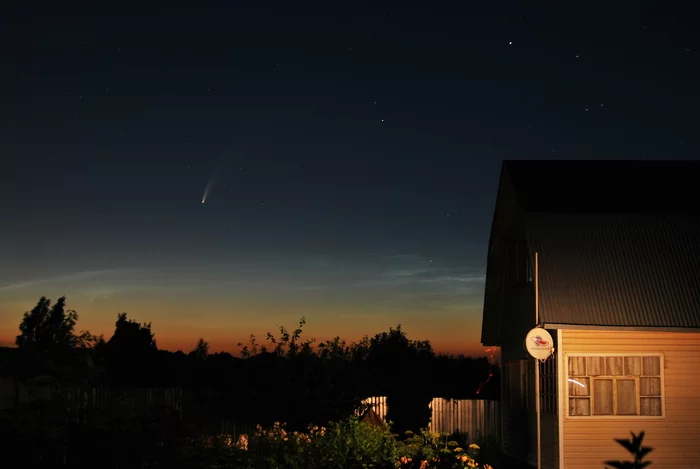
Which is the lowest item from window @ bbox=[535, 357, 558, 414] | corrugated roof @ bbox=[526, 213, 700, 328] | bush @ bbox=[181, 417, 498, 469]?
bush @ bbox=[181, 417, 498, 469]

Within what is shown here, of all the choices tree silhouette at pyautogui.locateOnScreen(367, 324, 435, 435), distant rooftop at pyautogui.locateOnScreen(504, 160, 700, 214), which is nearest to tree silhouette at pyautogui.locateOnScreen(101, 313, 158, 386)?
tree silhouette at pyautogui.locateOnScreen(367, 324, 435, 435)

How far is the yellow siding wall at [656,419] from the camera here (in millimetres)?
18641

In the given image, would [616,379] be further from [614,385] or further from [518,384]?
[518,384]

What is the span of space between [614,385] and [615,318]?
167 cm

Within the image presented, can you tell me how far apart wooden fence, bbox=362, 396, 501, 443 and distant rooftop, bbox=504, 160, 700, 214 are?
804cm

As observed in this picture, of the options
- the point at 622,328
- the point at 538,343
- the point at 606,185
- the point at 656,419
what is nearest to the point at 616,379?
the point at 656,419

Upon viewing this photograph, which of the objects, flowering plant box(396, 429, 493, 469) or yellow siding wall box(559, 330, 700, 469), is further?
yellow siding wall box(559, 330, 700, 469)

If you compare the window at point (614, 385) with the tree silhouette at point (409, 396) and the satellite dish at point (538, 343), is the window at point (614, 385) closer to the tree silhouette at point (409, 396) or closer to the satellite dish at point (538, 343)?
the satellite dish at point (538, 343)

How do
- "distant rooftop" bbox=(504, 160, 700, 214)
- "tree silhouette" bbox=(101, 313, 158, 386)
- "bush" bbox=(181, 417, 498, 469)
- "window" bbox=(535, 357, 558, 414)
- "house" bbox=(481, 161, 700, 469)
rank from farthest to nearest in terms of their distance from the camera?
1. "tree silhouette" bbox=(101, 313, 158, 386)
2. "distant rooftop" bbox=(504, 160, 700, 214)
3. "window" bbox=(535, 357, 558, 414)
4. "house" bbox=(481, 161, 700, 469)
5. "bush" bbox=(181, 417, 498, 469)

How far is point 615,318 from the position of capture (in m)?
18.3

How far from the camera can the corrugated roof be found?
18375 millimetres

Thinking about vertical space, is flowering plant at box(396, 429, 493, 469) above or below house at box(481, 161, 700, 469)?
below

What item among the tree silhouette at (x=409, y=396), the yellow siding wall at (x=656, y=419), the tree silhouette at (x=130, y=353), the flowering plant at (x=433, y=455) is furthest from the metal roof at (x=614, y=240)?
the tree silhouette at (x=130, y=353)

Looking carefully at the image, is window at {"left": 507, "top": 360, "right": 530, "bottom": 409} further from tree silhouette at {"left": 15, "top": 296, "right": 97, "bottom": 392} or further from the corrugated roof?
tree silhouette at {"left": 15, "top": 296, "right": 97, "bottom": 392}
